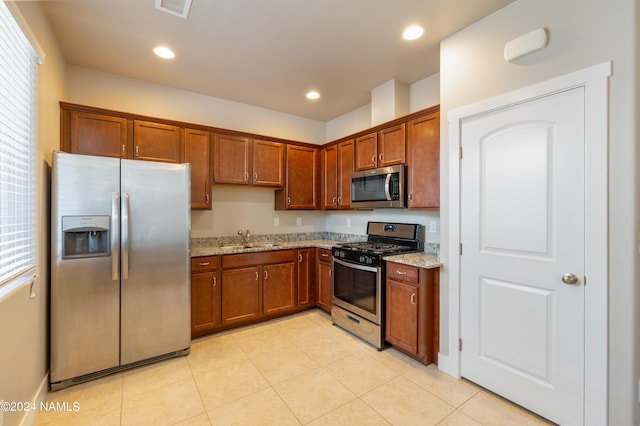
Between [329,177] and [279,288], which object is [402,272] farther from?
[329,177]

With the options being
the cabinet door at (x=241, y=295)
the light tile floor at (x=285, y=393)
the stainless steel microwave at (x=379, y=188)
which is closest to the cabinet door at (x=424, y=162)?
the stainless steel microwave at (x=379, y=188)

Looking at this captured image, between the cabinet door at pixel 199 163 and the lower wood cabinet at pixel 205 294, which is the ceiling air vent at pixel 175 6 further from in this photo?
the lower wood cabinet at pixel 205 294

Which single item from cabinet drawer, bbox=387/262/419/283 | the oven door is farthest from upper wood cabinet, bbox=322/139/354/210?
cabinet drawer, bbox=387/262/419/283

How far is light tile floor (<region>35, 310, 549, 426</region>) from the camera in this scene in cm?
184

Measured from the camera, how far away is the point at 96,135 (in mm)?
2729

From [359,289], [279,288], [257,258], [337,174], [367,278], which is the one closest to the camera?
[367,278]

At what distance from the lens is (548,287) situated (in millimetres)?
1812

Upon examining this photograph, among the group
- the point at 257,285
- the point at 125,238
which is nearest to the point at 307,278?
the point at 257,285

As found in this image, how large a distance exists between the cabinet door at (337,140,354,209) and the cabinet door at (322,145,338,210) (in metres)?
0.08

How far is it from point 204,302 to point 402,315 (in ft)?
6.68

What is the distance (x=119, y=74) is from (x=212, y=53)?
4.04ft

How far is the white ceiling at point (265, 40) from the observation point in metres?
2.05

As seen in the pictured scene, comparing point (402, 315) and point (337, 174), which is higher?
point (337, 174)

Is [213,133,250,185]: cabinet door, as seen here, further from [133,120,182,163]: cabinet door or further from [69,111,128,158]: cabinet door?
[69,111,128,158]: cabinet door
